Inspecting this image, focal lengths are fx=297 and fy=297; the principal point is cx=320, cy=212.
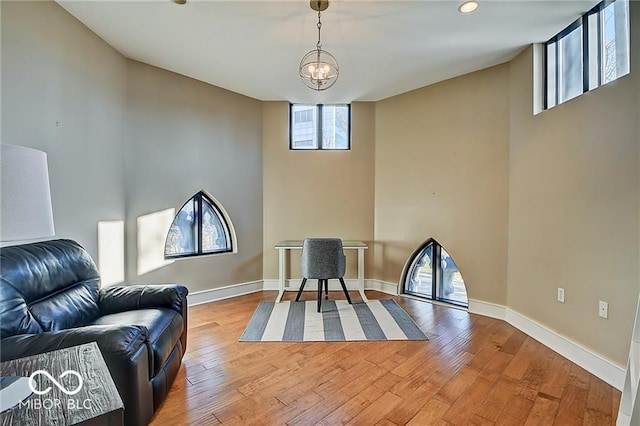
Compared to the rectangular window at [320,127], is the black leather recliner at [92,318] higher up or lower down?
lower down

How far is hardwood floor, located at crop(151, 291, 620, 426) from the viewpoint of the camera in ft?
5.71

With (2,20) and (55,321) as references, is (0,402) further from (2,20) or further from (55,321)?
(2,20)

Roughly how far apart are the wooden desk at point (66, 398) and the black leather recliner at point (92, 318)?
32 centimetres

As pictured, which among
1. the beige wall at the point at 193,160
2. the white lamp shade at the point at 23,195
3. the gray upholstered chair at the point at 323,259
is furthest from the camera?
the gray upholstered chair at the point at 323,259

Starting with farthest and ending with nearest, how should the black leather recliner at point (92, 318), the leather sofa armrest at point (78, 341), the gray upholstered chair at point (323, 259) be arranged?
the gray upholstered chair at point (323, 259) → the black leather recliner at point (92, 318) → the leather sofa armrest at point (78, 341)

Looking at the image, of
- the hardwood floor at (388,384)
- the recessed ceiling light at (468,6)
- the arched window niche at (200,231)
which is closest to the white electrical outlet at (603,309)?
the hardwood floor at (388,384)

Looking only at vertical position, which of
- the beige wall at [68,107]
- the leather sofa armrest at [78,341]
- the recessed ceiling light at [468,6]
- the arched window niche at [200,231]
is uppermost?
the recessed ceiling light at [468,6]

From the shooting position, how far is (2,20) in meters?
1.91

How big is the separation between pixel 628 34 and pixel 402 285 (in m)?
3.25

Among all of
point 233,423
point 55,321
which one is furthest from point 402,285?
point 55,321

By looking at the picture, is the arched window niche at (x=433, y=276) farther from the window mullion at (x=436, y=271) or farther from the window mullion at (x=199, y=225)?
the window mullion at (x=199, y=225)

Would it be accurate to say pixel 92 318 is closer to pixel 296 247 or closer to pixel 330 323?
pixel 330 323

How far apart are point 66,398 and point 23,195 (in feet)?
2.27

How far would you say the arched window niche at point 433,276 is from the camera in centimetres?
373
